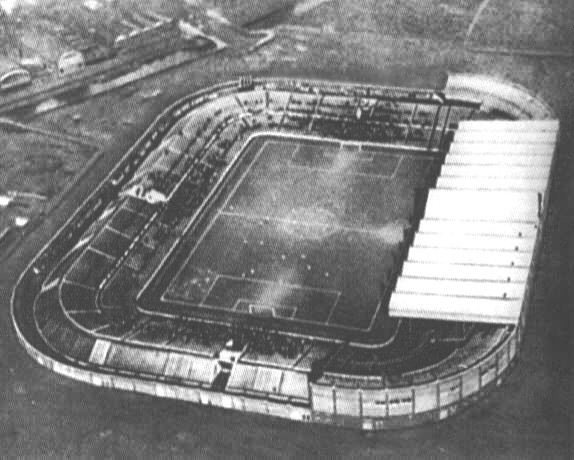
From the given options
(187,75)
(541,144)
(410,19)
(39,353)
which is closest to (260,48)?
(187,75)

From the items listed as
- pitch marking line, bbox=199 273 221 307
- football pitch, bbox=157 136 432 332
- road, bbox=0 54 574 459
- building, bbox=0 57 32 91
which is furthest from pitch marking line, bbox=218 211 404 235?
building, bbox=0 57 32 91

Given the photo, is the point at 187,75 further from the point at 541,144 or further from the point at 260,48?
the point at 541,144

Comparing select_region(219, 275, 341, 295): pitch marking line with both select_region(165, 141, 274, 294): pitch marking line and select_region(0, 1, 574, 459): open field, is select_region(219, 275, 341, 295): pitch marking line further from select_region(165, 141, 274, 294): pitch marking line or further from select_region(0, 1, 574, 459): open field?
select_region(0, 1, 574, 459): open field

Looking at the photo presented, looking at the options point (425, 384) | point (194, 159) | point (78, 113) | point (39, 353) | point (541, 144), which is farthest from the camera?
point (78, 113)

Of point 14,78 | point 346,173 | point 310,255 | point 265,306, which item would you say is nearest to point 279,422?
point 265,306

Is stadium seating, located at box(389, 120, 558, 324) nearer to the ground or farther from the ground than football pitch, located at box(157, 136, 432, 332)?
farther from the ground
